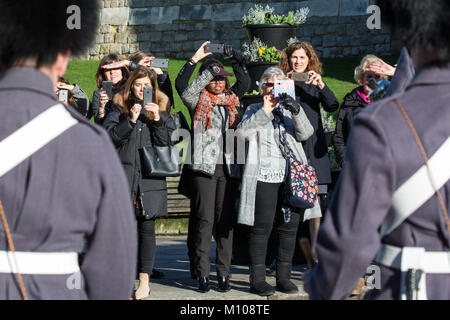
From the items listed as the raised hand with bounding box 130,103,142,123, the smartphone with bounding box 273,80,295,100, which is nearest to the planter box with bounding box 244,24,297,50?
the smartphone with bounding box 273,80,295,100

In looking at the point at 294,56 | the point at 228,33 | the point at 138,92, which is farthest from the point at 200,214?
the point at 228,33

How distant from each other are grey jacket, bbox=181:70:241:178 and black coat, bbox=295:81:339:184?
713 mm

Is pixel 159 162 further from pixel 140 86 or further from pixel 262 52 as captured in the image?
pixel 262 52

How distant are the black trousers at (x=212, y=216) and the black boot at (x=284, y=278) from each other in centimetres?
40

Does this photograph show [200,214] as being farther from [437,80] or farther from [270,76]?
[437,80]

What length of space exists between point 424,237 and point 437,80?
478 millimetres

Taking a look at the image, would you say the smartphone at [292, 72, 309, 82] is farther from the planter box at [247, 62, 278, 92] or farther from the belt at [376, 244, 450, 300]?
the belt at [376, 244, 450, 300]

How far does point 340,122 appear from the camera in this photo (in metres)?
7.87

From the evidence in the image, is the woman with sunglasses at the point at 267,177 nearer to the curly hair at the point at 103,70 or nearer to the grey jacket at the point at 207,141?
the grey jacket at the point at 207,141

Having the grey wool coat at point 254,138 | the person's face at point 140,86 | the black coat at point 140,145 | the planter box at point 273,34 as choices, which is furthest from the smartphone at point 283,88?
the planter box at point 273,34

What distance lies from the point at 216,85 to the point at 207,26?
30.4 m

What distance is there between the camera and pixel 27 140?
2771 millimetres

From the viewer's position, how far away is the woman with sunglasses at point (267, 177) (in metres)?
7.22

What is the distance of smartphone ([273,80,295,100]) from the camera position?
7.28m
